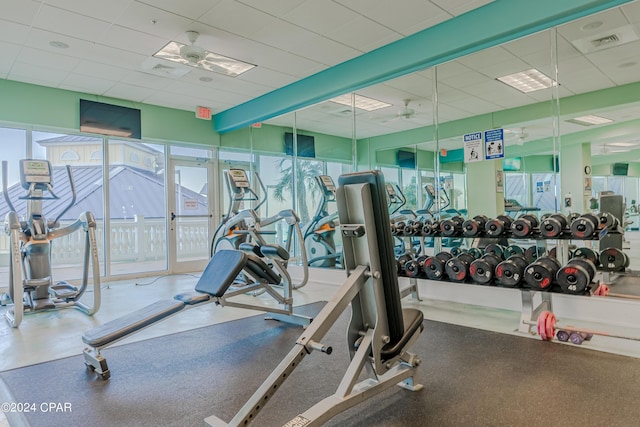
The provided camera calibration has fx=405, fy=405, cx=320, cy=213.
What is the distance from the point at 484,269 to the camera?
145 inches

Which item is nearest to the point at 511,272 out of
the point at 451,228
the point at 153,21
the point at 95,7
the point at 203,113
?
the point at 451,228

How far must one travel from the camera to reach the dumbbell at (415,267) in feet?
13.9

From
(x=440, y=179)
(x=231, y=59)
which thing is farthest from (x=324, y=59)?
(x=440, y=179)

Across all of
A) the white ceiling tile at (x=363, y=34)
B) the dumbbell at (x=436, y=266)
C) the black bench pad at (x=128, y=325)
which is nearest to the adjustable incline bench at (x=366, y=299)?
the black bench pad at (x=128, y=325)

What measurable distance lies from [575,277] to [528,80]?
3109 mm

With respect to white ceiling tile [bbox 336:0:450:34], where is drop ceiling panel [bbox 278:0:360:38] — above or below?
above

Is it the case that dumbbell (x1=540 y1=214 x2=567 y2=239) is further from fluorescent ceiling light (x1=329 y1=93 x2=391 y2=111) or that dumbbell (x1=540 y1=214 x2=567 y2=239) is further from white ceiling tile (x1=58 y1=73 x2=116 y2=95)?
white ceiling tile (x1=58 y1=73 x2=116 y2=95)

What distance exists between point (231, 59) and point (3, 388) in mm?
4170

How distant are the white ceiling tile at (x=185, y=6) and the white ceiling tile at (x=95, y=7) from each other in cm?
27

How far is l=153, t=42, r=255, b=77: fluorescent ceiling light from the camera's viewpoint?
15.6 feet

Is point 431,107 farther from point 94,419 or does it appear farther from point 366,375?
point 94,419

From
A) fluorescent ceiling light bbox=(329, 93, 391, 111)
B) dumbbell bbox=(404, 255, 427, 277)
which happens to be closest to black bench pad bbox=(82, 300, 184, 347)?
dumbbell bbox=(404, 255, 427, 277)

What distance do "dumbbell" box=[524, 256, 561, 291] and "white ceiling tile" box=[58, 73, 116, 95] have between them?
5.93 m

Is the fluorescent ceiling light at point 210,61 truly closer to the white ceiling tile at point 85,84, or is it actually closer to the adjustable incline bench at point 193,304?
the white ceiling tile at point 85,84
